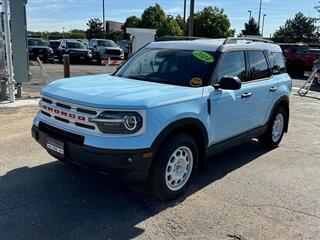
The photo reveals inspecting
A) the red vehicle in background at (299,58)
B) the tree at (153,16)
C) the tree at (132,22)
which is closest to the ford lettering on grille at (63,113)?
the red vehicle in background at (299,58)

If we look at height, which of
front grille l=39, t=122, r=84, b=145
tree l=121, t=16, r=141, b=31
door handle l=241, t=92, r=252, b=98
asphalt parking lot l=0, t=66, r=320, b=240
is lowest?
asphalt parking lot l=0, t=66, r=320, b=240

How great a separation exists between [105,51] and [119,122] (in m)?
25.0

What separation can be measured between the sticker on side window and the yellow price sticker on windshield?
1.10ft

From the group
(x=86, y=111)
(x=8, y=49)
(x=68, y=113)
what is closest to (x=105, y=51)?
(x=8, y=49)

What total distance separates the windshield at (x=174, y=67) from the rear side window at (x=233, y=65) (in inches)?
6.1

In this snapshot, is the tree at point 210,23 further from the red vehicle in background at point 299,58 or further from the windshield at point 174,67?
the windshield at point 174,67

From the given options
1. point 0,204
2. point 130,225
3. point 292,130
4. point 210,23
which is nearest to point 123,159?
point 130,225

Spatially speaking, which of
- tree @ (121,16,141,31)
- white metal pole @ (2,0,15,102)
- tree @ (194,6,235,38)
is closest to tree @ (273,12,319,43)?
tree @ (194,6,235,38)

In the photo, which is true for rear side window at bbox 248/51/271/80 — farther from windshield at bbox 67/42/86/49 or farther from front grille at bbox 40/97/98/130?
windshield at bbox 67/42/86/49

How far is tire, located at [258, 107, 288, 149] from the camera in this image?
6547 mm

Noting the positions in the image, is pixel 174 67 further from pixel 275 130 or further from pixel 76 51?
pixel 76 51

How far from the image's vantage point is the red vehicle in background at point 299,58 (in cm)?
2362

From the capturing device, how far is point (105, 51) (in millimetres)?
27984

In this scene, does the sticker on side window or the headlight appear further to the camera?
the sticker on side window
